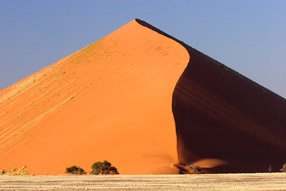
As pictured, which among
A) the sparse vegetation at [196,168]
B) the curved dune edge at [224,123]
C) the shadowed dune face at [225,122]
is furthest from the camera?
the shadowed dune face at [225,122]

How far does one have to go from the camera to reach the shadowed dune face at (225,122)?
40.9 m

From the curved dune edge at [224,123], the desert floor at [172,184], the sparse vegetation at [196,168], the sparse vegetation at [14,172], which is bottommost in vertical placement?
the desert floor at [172,184]

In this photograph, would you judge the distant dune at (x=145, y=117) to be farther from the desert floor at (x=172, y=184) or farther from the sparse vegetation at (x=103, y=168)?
the desert floor at (x=172, y=184)

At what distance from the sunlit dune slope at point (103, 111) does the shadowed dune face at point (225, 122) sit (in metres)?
0.98

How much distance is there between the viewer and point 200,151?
4066 centimetres

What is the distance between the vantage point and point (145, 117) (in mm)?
44281

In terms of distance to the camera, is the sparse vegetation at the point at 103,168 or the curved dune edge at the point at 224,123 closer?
the sparse vegetation at the point at 103,168

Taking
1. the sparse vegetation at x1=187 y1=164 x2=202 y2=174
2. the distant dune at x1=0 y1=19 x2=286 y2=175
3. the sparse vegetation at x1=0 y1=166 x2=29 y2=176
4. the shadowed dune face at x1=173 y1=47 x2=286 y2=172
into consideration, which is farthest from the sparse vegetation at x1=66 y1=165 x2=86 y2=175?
the sparse vegetation at x1=187 y1=164 x2=202 y2=174

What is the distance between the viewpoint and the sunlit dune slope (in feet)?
136

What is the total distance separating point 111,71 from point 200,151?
1864 cm

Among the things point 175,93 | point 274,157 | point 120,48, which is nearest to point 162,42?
point 120,48

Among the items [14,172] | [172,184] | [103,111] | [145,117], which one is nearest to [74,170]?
[14,172]

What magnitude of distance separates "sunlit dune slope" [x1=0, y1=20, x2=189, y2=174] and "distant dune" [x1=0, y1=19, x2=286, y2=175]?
9 cm

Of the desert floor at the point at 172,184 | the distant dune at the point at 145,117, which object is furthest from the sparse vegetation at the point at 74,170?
the desert floor at the point at 172,184
